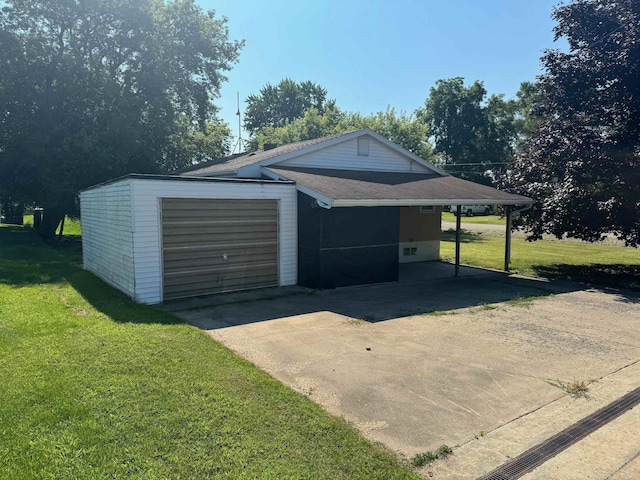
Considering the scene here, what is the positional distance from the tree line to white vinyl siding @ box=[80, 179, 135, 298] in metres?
7.85

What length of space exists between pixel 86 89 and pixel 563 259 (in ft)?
71.0

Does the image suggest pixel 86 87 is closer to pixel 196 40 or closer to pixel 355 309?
pixel 196 40

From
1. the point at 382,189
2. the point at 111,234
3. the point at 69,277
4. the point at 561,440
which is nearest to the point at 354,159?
the point at 382,189

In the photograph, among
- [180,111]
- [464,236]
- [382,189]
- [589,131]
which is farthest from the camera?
[464,236]

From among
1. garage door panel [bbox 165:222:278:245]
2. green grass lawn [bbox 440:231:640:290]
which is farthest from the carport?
green grass lawn [bbox 440:231:640:290]

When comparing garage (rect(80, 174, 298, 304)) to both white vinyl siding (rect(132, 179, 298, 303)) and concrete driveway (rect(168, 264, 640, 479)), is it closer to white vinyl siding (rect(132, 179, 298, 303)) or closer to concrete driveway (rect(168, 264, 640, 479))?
white vinyl siding (rect(132, 179, 298, 303))

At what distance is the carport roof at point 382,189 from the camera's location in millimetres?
9492

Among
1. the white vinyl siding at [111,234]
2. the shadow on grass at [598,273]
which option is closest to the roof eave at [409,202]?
the shadow on grass at [598,273]

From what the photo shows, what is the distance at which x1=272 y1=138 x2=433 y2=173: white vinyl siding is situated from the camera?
504 inches

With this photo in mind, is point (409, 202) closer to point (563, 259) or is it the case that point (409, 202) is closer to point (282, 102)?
point (563, 259)

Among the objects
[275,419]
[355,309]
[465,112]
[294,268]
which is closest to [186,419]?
[275,419]

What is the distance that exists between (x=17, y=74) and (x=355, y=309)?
19373 mm

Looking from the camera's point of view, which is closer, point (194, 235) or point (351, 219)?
point (194, 235)

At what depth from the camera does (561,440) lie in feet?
12.2
